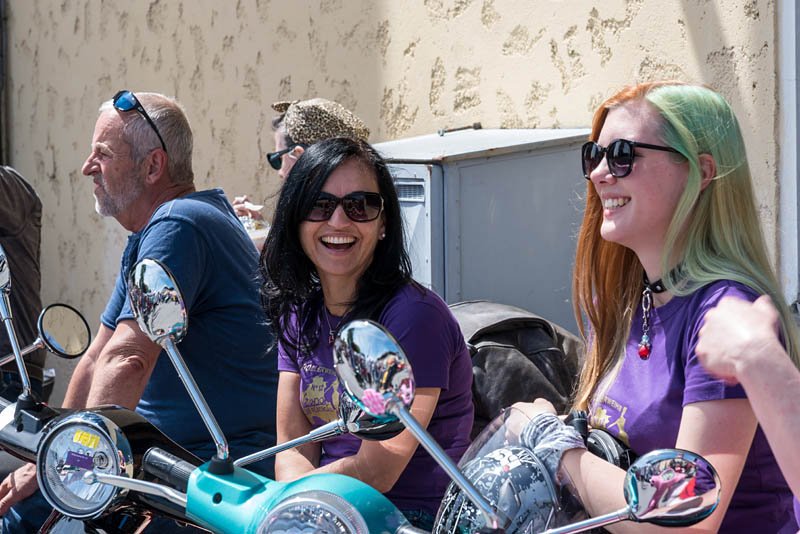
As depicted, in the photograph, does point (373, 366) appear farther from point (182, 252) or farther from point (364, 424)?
point (182, 252)

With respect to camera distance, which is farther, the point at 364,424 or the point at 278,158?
the point at 278,158

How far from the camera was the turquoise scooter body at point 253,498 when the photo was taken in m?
1.37

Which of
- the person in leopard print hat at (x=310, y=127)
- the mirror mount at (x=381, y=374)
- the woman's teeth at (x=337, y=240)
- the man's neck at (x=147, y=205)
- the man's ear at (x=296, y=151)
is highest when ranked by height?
the person in leopard print hat at (x=310, y=127)

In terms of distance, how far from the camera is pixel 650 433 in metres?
1.94

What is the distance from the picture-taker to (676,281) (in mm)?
2039

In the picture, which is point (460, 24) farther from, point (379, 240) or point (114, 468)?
point (114, 468)

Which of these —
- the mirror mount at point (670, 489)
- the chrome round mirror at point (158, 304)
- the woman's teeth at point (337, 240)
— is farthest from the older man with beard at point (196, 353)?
Answer: the mirror mount at point (670, 489)

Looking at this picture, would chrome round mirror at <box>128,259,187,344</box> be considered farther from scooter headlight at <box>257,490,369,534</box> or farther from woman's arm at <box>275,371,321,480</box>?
woman's arm at <box>275,371,321,480</box>

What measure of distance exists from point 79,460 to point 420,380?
0.79 meters

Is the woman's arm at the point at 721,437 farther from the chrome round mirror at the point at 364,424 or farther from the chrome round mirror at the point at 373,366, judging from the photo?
the chrome round mirror at the point at 373,366

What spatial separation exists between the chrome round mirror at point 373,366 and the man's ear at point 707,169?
101cm

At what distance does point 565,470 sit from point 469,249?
2.35m

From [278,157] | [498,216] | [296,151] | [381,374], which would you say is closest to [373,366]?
[381,374]

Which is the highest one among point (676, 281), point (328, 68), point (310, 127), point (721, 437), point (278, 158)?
point (328, 68)
